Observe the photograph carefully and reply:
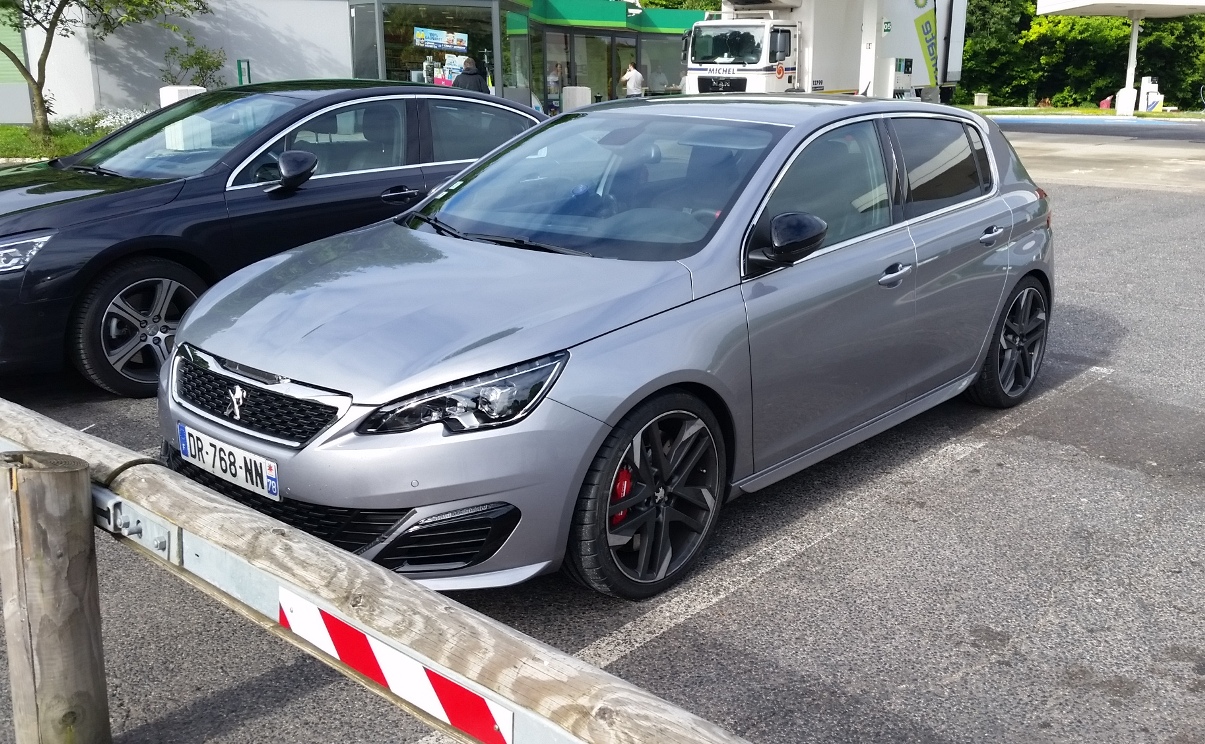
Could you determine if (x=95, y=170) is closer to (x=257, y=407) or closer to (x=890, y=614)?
(x=257, y=407)

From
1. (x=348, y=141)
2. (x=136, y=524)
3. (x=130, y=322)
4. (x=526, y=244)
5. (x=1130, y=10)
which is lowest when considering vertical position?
(x=130, y=322)

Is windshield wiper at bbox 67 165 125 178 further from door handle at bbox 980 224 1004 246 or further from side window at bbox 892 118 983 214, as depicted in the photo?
door handle at bbox 980 224 1004 246

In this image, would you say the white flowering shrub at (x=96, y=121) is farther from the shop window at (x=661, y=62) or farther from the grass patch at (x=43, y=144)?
the shop window at (x=661, y=62)

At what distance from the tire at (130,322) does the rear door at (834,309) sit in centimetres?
306

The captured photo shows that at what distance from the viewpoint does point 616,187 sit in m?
4.52

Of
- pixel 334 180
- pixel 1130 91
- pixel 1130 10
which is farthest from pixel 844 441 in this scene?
pixel 1130 10

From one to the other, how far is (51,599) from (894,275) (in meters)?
3.33

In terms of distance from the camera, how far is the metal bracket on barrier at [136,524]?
2.60 m

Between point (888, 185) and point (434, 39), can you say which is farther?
point (434, 39)

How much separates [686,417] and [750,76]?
70.7 feet

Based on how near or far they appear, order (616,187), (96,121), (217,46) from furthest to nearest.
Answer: (217,46), (96,121), (616,187)

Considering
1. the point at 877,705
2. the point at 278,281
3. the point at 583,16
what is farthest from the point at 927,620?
the point at 583,16

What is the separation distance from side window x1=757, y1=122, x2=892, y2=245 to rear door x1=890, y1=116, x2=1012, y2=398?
207mm

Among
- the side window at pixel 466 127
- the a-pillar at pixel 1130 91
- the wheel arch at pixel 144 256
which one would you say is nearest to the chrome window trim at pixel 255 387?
the wheel arch at pixel 144 256
